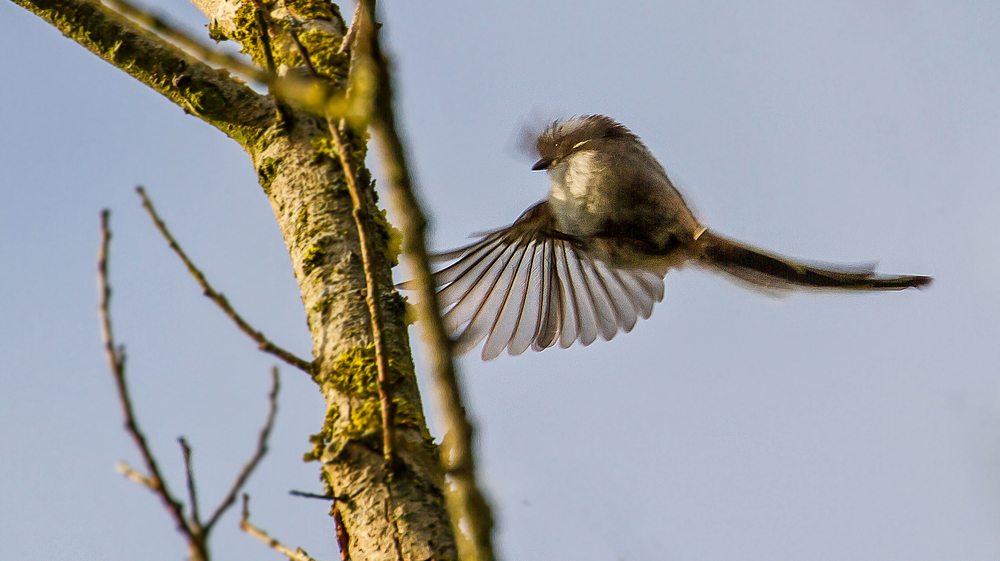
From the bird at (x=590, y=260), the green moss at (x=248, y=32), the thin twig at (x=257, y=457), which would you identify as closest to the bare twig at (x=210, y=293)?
the thin twig at (x=257, y=457)

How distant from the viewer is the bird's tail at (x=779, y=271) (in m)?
4.15

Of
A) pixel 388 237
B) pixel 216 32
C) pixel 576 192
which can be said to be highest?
pixel 216 32

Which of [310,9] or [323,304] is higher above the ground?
[310,9]

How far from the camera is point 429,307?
1297 mm

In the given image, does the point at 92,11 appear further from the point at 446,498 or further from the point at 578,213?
the point at 578,213

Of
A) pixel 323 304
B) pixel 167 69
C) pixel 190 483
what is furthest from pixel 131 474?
pixel 167 69

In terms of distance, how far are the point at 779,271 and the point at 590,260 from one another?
1152 millimetres

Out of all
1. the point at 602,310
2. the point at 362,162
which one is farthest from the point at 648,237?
the point at 362,162

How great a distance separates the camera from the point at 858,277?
13.7ft

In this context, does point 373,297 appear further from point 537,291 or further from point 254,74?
point 537,291

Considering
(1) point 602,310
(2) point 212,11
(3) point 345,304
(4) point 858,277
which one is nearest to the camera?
(3) point 345,304

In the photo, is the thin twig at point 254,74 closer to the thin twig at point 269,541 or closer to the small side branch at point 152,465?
the small side branch at point 152,465

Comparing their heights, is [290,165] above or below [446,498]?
above

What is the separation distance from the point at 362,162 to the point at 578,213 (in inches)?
73.2
